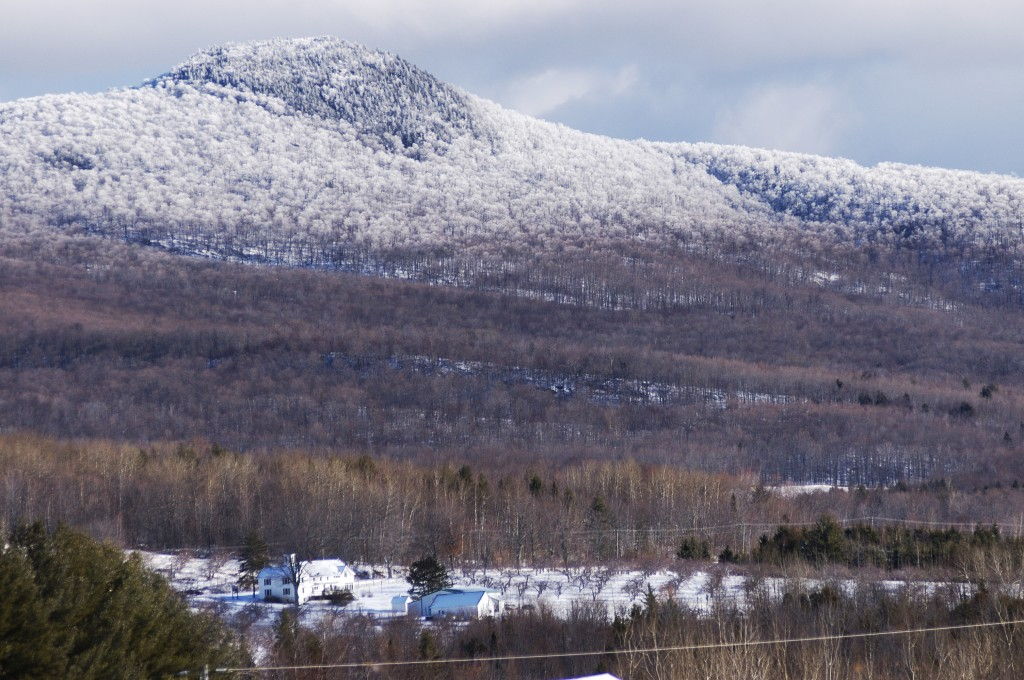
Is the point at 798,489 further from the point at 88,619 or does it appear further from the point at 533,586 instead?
the point at 88,619

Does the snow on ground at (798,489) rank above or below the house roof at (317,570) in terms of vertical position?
below

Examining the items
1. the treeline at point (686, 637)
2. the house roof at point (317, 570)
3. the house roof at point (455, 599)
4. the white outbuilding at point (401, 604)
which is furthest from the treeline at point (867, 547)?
the house roof at point (317, 570)

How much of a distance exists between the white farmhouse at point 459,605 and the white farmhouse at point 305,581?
4642 mm

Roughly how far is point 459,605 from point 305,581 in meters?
7.21

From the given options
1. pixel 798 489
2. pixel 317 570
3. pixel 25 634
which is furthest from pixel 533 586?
pixel 25 634

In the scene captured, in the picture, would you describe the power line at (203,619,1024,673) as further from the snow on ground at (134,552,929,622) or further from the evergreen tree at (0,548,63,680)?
the snow on ground at (134,552,929,622)

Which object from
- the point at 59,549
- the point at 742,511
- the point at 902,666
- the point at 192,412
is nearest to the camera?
the point at 59,549

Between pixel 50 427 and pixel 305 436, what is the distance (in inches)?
681

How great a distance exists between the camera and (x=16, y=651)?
55.2 feet

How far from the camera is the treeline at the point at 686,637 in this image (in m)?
29.6

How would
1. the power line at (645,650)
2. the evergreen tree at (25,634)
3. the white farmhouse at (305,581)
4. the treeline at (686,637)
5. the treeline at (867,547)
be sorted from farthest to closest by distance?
the white farmhouse at (305,581) → the treeline at (867,547) → the treeline at (686,637) → the power line at (645,650) → the evergreen tree at (25,634)

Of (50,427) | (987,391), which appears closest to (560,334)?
(987,391)

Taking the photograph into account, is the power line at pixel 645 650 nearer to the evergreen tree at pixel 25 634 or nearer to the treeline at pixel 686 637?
the treeline at pixel 686 637

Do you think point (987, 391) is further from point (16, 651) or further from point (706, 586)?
point (16, 651)
